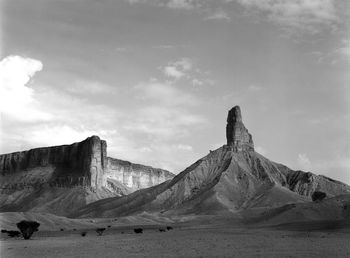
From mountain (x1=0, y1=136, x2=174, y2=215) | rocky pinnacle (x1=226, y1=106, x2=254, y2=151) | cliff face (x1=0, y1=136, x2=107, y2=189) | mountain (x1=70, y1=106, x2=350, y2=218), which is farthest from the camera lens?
cliff face (x1=0, y1=136, x2=107, y2=189)

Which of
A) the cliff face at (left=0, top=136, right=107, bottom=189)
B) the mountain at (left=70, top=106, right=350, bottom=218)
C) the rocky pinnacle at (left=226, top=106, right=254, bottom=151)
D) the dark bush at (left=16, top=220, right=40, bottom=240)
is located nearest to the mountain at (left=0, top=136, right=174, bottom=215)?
the cliff face at (left=0, top=136, right=107, bottom=189)

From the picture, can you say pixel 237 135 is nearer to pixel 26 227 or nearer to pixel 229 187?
pixel 229 187

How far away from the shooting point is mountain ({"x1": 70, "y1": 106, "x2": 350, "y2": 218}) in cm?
13900

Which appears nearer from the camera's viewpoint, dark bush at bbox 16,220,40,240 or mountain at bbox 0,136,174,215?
dark bush at bbox 16,220,40,240

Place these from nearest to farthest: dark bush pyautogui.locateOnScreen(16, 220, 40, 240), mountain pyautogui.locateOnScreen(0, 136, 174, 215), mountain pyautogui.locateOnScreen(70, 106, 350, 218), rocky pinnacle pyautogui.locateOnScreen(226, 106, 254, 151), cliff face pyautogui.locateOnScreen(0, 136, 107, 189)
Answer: dark bush pyautogui.locateOnScreen(16, 220, 40, 240) → mountain pyautogui.locateOnScreen(70, 106, 350, 218) → rocky pinnacle pyautogui.locateOnScreen(226, 106, 254, 151) → mountain pyautogui.locateOnScreen(0, 136, 174, 215) → cliff face pyautogui.locateOnScreen(0, 136, 107, 189)

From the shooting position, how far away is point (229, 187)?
148 m

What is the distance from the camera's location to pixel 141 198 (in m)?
158

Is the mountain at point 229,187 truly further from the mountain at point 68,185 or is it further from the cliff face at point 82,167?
the cliff face at point 82,167

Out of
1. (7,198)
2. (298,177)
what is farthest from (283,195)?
(7,198)

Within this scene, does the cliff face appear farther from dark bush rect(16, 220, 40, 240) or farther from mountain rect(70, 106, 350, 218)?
dark bush rect(16, 220, 40, 240)

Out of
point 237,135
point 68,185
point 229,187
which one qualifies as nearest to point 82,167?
point 68,185

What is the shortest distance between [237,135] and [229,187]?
2673cm

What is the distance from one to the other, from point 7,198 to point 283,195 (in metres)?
98.8

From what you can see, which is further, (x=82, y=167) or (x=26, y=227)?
(x=82, y=167)
